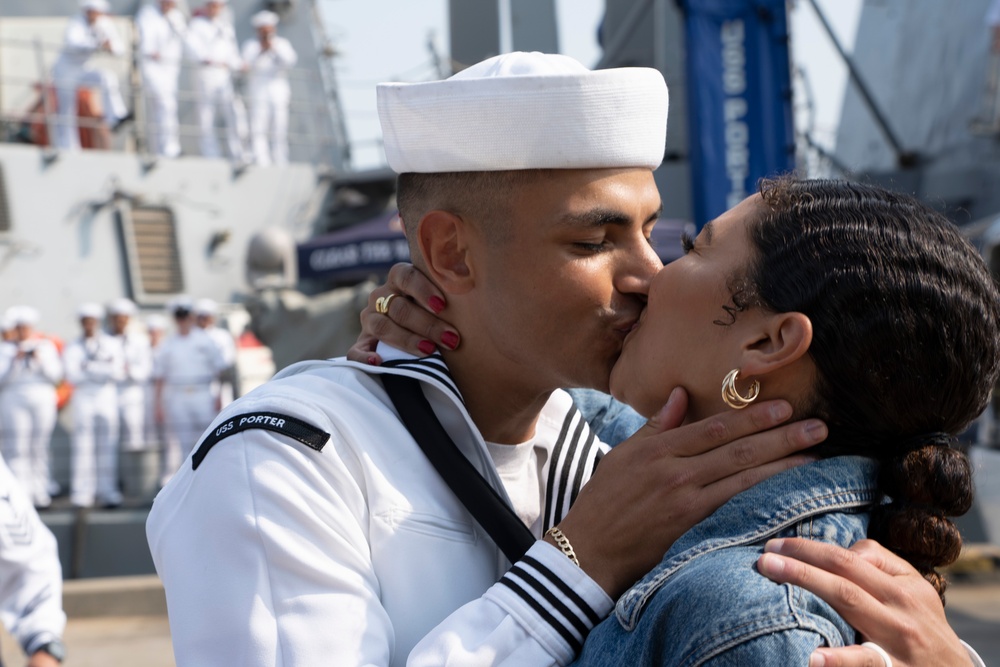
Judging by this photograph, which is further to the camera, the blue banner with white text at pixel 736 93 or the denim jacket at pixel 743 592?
the blue banner with white text at pixel 736 93

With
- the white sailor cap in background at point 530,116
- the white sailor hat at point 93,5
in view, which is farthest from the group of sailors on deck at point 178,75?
the white sailor cap in background at point 530,116

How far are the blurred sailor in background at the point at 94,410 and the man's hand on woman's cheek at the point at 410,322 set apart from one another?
294 inches

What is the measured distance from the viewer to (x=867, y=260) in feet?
5.10

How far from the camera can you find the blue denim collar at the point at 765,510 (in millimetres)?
1512

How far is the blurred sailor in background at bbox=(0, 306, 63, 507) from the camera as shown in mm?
9648

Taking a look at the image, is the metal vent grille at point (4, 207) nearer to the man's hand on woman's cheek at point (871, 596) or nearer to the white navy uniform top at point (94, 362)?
the white navy uniform top at point (94, 362)

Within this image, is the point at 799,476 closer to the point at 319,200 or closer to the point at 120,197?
the point at 120,197

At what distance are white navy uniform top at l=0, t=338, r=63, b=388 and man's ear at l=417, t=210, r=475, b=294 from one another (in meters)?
8.90

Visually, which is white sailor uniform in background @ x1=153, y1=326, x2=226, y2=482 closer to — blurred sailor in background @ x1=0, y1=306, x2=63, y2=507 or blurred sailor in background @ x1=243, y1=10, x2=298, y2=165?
blurred sailor in background @ x1=0, y1=306, x2=63, y2=507

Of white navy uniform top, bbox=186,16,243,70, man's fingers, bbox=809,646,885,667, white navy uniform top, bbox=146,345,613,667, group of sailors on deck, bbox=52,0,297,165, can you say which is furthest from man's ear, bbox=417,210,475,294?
white navy uniform top, bbox=186,16,243,70

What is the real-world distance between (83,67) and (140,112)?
863mm

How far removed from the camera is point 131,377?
10609mm

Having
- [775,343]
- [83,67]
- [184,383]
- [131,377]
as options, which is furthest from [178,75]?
[775,343]

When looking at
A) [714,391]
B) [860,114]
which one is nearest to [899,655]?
[714,391]
